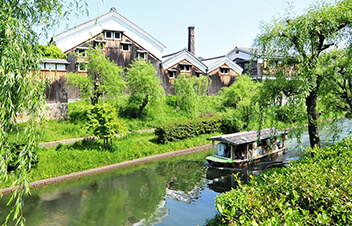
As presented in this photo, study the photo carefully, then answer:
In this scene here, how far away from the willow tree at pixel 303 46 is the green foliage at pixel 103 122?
916cm

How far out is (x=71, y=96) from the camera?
2277 cm

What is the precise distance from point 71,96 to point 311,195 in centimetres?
2165

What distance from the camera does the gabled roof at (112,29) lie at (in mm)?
22438

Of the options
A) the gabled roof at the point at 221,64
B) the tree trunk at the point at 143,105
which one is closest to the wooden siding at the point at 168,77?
the gabled roof at the point at 221,64

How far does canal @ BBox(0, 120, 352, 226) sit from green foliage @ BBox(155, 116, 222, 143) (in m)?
3.33

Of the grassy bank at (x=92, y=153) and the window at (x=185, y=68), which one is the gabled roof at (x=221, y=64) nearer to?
the window at (x=185, y=68)

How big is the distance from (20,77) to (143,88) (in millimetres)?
17666

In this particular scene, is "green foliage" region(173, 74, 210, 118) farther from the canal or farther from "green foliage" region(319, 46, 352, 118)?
"green foliage" region(319, 46, 352, 118)

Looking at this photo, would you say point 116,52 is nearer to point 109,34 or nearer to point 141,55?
point 109,34

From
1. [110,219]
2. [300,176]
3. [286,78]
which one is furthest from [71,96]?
[300,176]

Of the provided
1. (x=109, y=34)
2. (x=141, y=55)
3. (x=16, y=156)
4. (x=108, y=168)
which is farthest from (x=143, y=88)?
(x=16, y=156)

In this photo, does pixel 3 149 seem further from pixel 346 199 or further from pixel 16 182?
pixel 346 199

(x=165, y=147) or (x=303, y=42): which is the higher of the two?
(x=303, y=42)

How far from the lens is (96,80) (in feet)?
64.4
